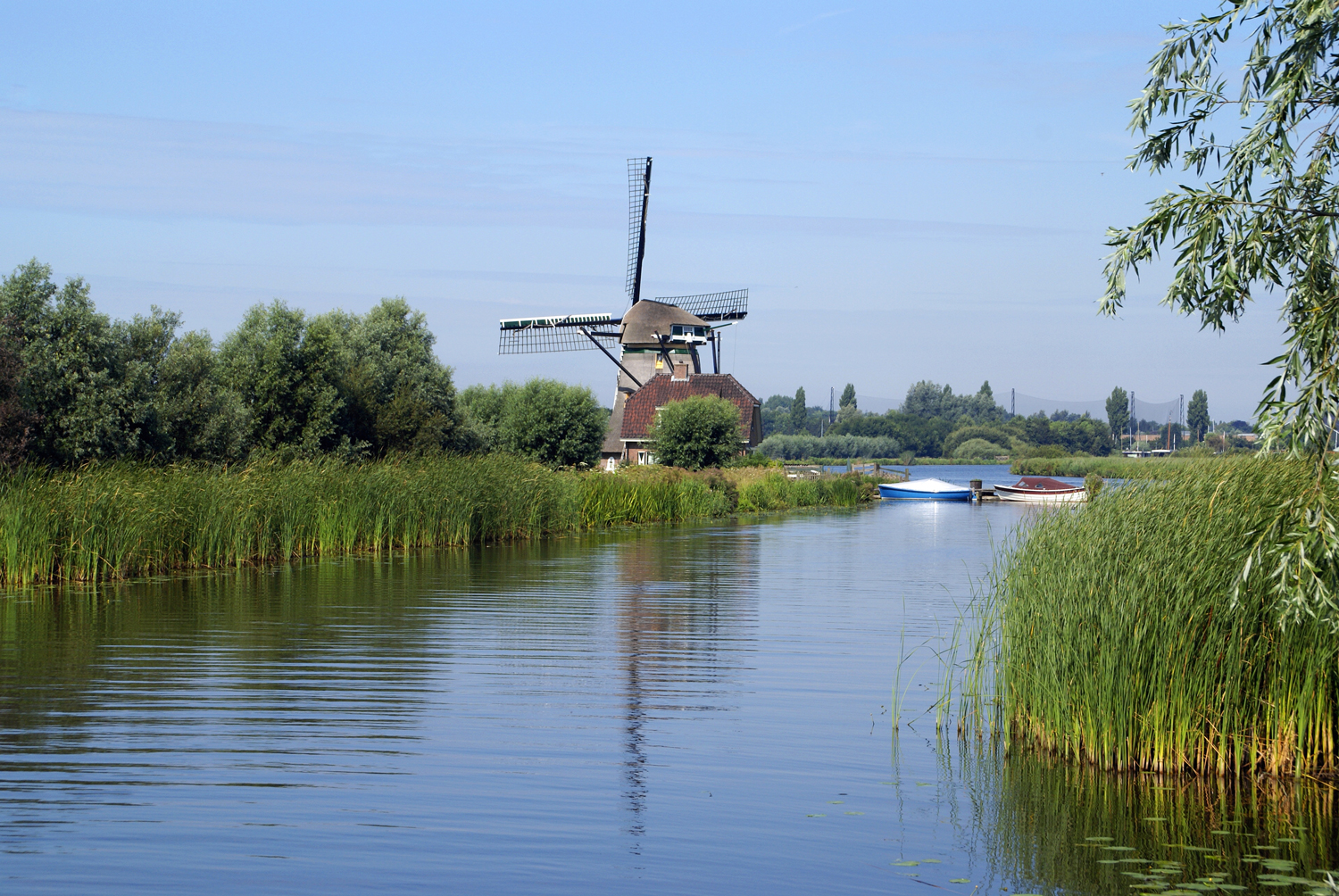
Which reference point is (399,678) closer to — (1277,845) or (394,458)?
(1277,845)

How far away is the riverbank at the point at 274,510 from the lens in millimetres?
18516

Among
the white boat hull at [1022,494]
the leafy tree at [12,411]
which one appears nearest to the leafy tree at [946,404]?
the white boat hull at [1022,494]

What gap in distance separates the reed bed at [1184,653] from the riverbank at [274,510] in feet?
49.7

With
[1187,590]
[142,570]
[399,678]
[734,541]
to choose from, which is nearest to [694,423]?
[734,541]

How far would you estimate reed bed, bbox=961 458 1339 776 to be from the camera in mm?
7941

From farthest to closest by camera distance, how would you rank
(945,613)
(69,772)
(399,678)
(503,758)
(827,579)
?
(827,579)
(945,613)
(399,678)
(503,758)
(69,772)

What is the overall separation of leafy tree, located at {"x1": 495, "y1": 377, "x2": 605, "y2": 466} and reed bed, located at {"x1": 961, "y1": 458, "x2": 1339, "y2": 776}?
3895 cm

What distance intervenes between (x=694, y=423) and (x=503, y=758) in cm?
4419

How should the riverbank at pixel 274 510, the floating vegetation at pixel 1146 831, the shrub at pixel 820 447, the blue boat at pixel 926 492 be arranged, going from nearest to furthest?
the floating vegetation at pixel 1146 831 < the riverbank at pixel 274 510 < the blue boat at pixel 926 492 < the shrub at pixel 820 447

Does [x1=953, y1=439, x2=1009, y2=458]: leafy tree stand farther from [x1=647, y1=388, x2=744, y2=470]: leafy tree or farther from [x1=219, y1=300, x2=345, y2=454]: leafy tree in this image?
[x1=219, y1=300, x2=345, y2=454]: leafy tree

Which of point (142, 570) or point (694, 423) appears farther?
point (694, 423)

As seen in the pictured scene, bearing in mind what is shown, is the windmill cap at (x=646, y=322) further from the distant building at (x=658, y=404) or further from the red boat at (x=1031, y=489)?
the red boat at (x=1031, y=489)

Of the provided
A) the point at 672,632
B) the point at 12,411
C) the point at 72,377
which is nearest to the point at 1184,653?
the point at 672,632

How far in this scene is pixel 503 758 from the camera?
8.80 m
